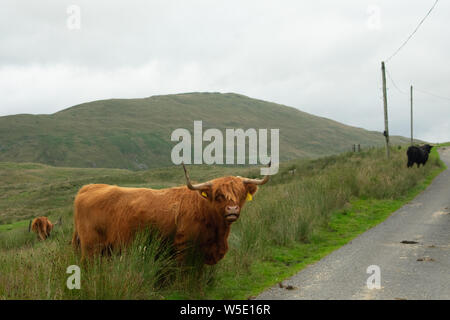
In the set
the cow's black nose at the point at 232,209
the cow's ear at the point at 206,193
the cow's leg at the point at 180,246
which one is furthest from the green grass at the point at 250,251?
the cow's black nose at the point at 232,209

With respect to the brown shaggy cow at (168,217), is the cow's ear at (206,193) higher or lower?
higher

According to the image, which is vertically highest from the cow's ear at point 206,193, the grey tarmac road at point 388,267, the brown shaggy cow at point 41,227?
the cow's ear at point 206,193

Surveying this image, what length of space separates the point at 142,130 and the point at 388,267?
130360mm

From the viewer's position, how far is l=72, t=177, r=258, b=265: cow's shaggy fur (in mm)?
5434

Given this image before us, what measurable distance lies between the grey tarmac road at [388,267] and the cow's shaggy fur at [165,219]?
1.14 meters

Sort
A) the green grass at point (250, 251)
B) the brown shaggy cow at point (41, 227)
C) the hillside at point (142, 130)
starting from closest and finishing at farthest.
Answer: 1. the green grass at point (250, 251)
2. the brown shaggy cow at point (41, 227)
3. the hillside at point (142, 130)

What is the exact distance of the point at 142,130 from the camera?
13288 centimetres

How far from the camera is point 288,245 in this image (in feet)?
29.3

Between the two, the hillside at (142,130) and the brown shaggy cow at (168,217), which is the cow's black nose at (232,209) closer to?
the brown shaggy cow at (168,217)

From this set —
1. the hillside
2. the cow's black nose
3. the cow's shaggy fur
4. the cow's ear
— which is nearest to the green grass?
the cow's shaggy fur

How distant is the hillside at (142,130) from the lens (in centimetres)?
10706

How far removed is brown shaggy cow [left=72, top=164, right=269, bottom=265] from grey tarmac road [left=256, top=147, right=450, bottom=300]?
1.19 meters

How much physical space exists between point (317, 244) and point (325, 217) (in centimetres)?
212
